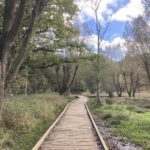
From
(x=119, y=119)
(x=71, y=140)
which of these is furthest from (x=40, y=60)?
(x=71, y=140)

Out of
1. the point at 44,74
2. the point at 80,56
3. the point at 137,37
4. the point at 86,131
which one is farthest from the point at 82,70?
the point at 86,131

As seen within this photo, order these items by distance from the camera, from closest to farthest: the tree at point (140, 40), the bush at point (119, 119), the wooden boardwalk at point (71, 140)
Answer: the wooden boardwalk at point (71, 140) → the bush at point (119, 119) → the tree at point (140, 40)

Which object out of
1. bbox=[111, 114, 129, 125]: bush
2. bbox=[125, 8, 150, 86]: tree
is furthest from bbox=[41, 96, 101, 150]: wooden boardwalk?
bbox=[125, 8, 150, 86]: tree

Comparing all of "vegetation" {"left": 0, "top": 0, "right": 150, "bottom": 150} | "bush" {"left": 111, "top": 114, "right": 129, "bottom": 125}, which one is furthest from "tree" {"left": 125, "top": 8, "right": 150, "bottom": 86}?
"bush" {"left": 111, "top": 114, "right": 129, "bottom": 125}

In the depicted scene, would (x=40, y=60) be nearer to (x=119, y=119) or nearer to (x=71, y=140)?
(x=119, y=119)

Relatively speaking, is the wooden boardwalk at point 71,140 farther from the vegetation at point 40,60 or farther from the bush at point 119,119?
the bush at point 119,119

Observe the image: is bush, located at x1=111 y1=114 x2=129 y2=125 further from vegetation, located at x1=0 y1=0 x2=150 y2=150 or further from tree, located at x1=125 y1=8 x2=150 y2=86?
tree, located at x1=125 y1=8 x2=150 y2=86

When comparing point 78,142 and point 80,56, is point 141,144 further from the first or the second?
point 80,56

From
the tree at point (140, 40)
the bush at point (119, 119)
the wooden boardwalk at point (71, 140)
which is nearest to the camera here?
the wooden boardwalk at point (71, 140)

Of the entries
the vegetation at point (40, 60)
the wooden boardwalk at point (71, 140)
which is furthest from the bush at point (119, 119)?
the wooden boardwalk at point (71, 140)

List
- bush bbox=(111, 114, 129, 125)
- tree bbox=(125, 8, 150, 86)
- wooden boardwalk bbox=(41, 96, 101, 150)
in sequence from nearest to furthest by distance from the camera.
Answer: wooden boardwalk bbox=(41, 96, 101, 150)
bush bbox=(111, 114, 129, 125)
tree bbox=(125, 8, 150, 86)

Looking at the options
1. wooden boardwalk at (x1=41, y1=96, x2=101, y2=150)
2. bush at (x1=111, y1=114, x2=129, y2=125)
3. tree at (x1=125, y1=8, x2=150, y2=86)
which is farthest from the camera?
tree at (x1=125, y1=8, x2=150, y2=86)

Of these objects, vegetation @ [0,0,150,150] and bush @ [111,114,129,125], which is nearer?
vegetation @ [0,0,150,150]

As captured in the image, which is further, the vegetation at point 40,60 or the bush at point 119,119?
the bush at point 119,119
